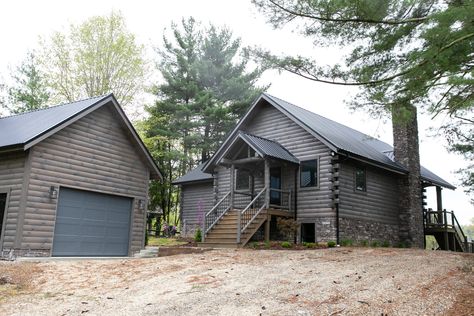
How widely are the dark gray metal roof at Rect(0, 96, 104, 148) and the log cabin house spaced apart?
625cm

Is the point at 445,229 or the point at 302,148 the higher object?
the point at 302,148

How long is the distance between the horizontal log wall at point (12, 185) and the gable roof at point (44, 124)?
59 cm

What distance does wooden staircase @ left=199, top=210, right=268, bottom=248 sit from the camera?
1583cm

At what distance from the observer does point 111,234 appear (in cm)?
1633

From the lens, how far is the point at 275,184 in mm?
18938

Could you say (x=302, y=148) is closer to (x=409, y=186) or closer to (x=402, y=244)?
(x=409, y=186)

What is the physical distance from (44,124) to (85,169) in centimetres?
212

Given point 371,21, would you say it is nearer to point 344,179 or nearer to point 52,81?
point 344,179

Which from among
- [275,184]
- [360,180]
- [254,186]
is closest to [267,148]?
[275,184]

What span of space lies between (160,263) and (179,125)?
25.2m

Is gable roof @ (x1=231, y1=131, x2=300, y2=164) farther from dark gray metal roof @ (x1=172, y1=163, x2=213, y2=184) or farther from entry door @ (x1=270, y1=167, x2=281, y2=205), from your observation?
dark gray metal roof @ (x1=172, y1=163, x2=213, y2=184)

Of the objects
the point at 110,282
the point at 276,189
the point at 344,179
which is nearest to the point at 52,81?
the point at 276,189

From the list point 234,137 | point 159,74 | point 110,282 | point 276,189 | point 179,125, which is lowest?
point 110,282

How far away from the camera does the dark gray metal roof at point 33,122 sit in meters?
13.6
